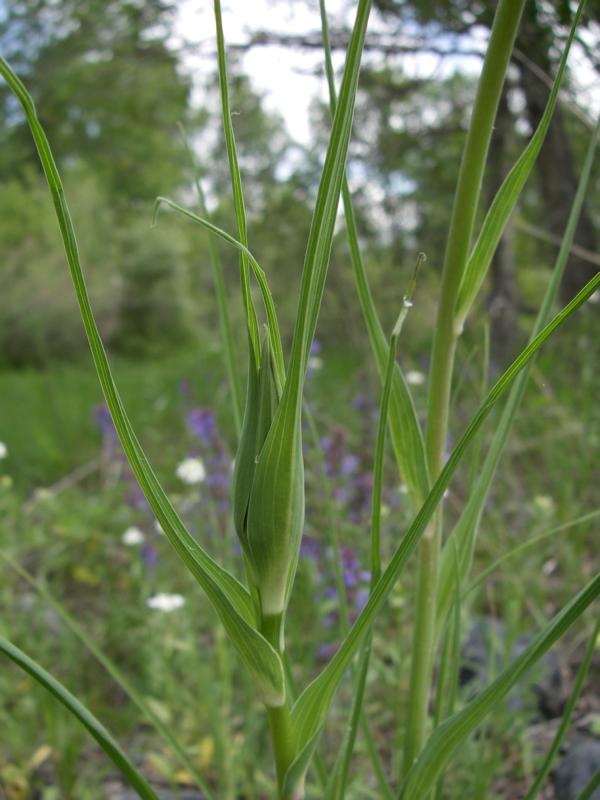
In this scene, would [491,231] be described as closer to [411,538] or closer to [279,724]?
[411,538]

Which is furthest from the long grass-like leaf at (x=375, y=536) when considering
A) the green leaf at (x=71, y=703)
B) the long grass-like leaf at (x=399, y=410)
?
the green leaf at (x=71, y=703)

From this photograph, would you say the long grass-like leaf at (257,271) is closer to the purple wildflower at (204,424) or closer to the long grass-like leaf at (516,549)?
the long grass-like leaf at (516,549)

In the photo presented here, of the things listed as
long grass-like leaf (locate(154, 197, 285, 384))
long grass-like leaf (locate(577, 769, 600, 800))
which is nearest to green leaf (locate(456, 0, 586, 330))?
long grass-like leaf (locate(154, 197, 285, 384))

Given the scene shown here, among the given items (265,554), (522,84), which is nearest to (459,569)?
(265,554)

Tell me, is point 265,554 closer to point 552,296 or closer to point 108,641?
point 552,296

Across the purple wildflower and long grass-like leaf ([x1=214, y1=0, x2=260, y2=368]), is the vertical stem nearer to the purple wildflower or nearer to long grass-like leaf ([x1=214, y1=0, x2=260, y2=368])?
long grass-like leaf ([x1=214, y1=0, x2=260, y2=368])
